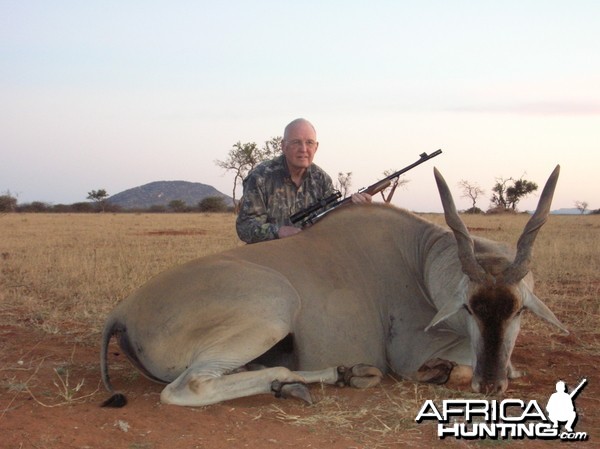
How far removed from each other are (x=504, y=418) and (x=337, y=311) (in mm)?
1348

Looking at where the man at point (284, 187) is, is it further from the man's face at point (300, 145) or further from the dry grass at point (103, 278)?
the dry grass at point (103, 278)

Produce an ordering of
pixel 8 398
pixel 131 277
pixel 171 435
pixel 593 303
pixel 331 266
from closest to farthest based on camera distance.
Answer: pixel 171 435 < pixel 8 398 < pixel 331 266 < pixel 593 303 < pixel 131 277

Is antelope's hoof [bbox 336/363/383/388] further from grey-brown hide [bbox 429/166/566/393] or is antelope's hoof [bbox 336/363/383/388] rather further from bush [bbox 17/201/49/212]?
bush [bbox 17/201/49/212]

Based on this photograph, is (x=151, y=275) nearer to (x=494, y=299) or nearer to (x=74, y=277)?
(x=74, y=277)

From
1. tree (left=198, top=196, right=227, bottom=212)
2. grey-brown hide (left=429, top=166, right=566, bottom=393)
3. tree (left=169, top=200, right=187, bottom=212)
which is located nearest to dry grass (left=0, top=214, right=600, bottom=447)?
grey-brown hide (left=429, top=166, right=566, bottom=393)

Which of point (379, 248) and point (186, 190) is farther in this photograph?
point (186, 190)

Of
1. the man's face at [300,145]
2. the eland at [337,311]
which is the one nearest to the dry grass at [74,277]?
the eland at [337,311]

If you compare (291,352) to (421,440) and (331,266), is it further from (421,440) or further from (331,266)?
(421,440)

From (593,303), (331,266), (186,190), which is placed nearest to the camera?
(331,266)

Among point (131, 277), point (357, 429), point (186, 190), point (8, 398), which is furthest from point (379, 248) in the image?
point (186, 190)

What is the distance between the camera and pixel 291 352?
4523mm

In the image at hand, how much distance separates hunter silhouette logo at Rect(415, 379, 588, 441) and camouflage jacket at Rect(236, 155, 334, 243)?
10.8 feet

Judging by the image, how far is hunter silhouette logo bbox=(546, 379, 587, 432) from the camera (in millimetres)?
3577

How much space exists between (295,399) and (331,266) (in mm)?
1088
